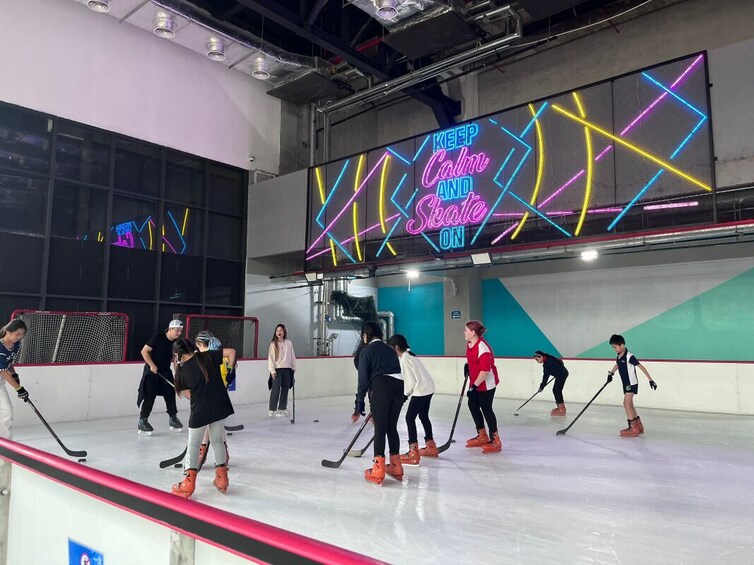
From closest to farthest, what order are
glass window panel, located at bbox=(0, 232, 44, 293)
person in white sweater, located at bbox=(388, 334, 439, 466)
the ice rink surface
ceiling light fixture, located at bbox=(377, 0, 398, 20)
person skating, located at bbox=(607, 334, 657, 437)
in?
the ice rink surface
person in white sweater, located at bbox=(388, 334, 439, 466)
person skating, located at bbox=(607, 334, 657, 437)
ceiling light fixture, located at bbox=(377, 0, 398, 20)
glass window panel, located at bbox=(0, 232, 44, 293)

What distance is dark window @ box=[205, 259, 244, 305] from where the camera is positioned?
48.1 feet

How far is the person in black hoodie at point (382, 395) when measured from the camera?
4961 millimetres

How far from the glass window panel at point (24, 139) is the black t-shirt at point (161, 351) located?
22.5 ft

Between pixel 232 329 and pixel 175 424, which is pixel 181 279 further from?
pixel 175 424

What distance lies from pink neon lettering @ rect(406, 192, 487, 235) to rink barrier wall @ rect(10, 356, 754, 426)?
3923 millimetres

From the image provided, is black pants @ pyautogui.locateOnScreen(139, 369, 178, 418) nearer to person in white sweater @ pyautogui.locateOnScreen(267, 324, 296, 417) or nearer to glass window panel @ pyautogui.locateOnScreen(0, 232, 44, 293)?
person in white sweater @ pyautogui.locateOnScreen(267, 324, 296, 417)

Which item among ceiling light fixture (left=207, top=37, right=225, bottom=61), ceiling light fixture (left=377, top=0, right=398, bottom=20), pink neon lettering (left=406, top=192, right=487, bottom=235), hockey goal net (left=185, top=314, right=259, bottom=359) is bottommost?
hockey goal net (left=185, top=314, right=259, bottom=359)

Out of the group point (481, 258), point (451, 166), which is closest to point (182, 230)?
point (451, 166)

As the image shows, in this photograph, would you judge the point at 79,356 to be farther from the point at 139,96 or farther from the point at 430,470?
the point at 430,470

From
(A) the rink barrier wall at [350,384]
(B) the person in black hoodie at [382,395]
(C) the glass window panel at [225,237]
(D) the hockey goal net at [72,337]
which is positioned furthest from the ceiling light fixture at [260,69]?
(B) the person in black hoodie at [382,395]

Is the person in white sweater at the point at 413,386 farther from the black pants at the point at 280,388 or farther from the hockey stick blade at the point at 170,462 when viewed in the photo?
the black pants at the point at 280,388

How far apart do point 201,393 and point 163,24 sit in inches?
397

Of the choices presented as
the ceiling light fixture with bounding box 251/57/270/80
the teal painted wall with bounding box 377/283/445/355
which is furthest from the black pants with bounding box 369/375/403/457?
the teal painted wall with bounding box 377/283/445/355

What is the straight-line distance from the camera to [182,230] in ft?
46.6
